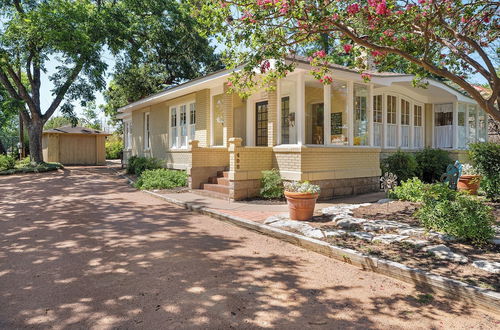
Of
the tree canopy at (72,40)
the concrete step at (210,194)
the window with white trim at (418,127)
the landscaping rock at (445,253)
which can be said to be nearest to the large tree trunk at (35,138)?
the tree canopy at (72,40)

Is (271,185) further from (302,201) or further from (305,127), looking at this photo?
(305,127)

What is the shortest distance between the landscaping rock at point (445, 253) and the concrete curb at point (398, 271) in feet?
2.39

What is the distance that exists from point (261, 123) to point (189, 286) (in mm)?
8506

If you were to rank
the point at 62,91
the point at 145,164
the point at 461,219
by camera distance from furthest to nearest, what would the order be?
the point at 62,91
the point at 145,164
the point at 461,219

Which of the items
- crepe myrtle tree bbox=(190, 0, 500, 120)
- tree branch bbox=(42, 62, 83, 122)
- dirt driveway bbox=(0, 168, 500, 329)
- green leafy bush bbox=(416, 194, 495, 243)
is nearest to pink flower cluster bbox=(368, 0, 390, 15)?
crepe myrtle tree bbox=(190, 0, 500, 120)

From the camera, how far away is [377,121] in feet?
41.4

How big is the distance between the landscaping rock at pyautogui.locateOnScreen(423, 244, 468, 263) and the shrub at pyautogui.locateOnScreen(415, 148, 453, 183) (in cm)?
886

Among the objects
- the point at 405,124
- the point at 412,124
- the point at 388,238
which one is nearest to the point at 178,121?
the point at 405,124

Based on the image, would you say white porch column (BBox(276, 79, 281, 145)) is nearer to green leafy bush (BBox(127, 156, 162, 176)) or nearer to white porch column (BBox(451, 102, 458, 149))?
green leafy bush (BBox(127, 156, 162, 176))

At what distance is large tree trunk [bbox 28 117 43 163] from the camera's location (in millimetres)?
19531

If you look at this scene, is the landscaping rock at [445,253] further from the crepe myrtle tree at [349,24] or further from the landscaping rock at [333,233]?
the crepe myrtle tree at [349,24]

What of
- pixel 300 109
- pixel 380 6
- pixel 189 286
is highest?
pixel 380 6

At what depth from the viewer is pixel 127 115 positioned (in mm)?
20859

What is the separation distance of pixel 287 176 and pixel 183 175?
453 centimetres
